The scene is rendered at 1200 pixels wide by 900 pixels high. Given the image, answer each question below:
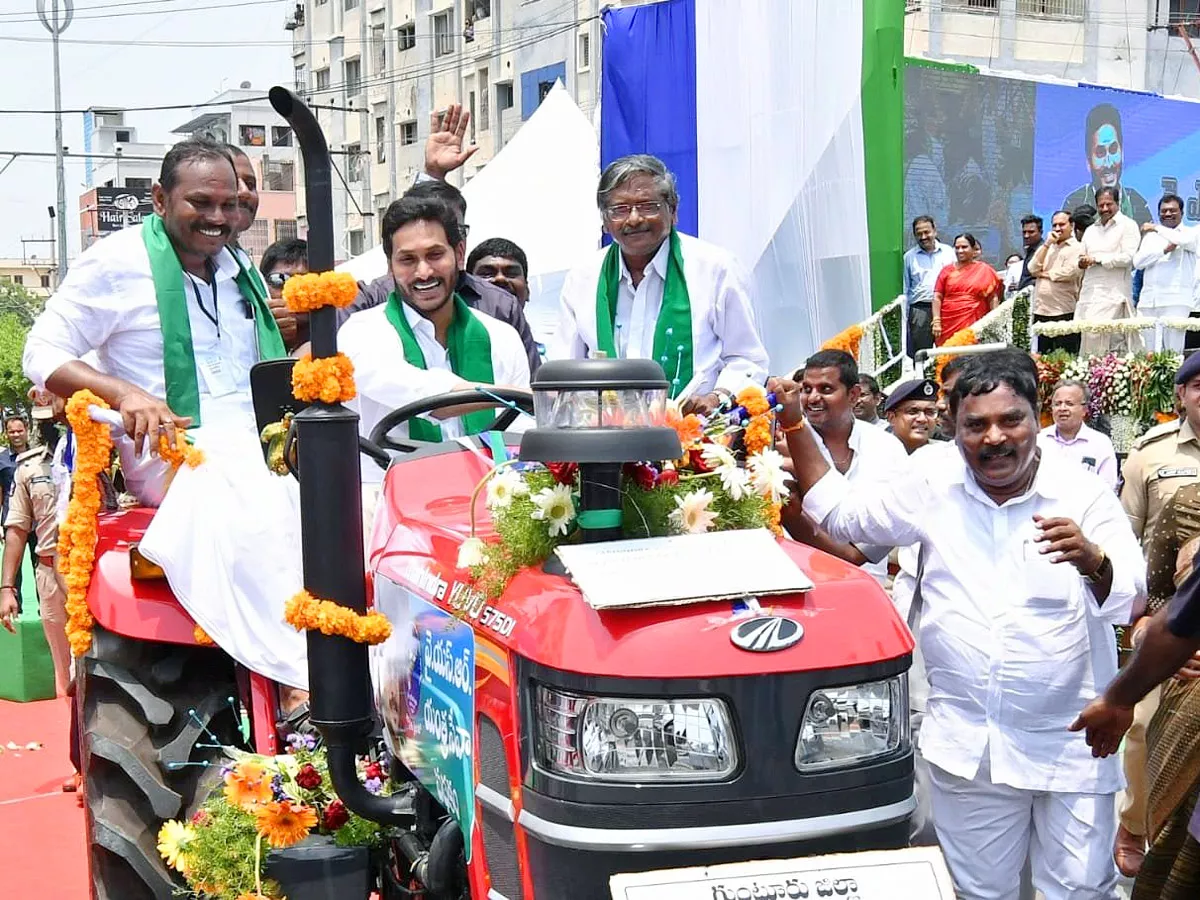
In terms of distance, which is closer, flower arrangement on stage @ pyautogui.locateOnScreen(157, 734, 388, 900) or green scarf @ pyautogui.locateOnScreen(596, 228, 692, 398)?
flower arrangement on stage @ pyautogui.locateOnScreen(157, 734, 388, 900)

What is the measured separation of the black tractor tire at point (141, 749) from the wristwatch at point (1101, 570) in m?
2.34

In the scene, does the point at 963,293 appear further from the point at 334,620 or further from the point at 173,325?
the point at 334,620

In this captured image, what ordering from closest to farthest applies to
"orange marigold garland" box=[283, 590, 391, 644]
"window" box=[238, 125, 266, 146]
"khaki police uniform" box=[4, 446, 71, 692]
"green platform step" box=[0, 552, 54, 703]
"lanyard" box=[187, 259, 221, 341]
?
"orange marigold garland" box=[283, 590, 391, 644] < "lanyard" box=[187, 259, 221, 341] < "khaki police uniform" box=[4, 446, 71, 692] < "green platform step" box=[0, 552, 54, 703] < "window" box=[238, 125, 266, 146]

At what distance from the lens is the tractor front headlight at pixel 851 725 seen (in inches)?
100

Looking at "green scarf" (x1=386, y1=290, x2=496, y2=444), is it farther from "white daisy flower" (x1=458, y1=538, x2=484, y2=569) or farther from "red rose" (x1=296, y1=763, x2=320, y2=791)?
"white daisy flower" (x1=458, y1=538, x2=484, y2=569)

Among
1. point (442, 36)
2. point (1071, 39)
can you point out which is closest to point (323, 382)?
point (1071, 39)

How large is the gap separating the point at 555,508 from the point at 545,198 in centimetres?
1069

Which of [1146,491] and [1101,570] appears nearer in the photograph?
[1101,570]

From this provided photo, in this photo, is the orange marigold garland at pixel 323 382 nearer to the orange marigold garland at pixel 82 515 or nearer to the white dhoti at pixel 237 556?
the white dhoti at pixel 237 556

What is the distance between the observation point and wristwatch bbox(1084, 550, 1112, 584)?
362 centimetres

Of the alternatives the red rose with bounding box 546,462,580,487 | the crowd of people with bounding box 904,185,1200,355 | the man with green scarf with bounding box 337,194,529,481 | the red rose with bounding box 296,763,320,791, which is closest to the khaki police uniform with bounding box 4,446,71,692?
the man with green scarf with bounding box 337,194,529,481

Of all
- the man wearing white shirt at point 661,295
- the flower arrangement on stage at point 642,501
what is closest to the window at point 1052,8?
the man wearing white shirt at point 661,295

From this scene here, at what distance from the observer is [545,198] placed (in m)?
13.2

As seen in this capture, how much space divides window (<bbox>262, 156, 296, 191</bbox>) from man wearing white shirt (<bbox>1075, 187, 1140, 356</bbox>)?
55.8 meters
